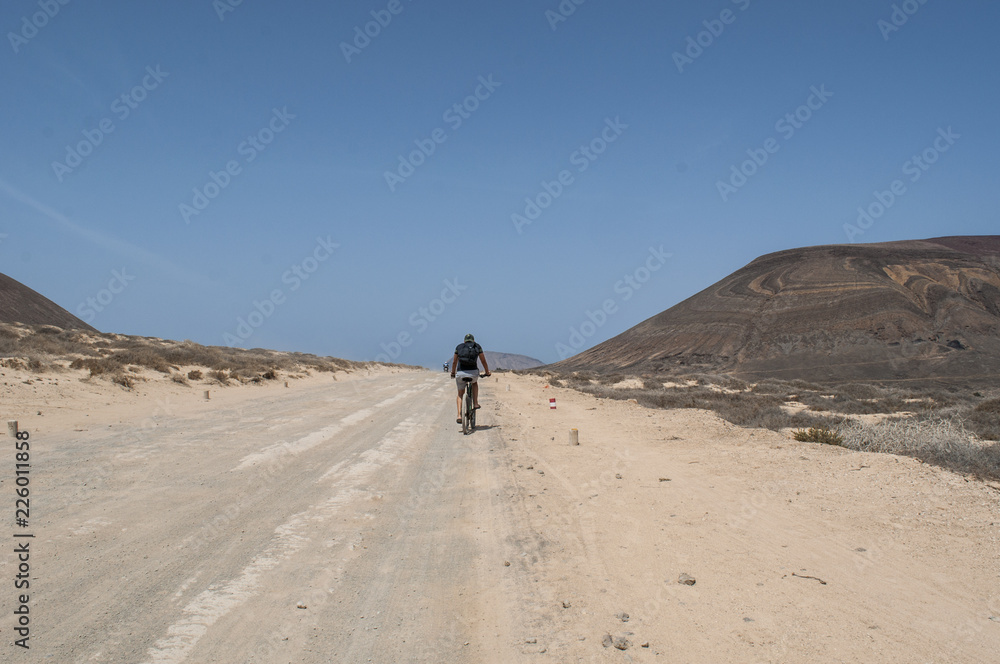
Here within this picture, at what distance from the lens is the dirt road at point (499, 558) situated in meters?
3.49

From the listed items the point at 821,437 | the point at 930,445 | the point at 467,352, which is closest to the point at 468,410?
the point at 467,352

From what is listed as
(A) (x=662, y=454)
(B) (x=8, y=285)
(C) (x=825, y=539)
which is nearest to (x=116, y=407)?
(A) (x=662, y=454)

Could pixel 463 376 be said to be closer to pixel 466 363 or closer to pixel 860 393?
pixel 466 363

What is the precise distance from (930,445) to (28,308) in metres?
87.4

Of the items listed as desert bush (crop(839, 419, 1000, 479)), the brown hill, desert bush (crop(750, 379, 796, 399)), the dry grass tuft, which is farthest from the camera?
the brown hill

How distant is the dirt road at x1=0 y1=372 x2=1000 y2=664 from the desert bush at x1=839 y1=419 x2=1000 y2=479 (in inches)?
30.6

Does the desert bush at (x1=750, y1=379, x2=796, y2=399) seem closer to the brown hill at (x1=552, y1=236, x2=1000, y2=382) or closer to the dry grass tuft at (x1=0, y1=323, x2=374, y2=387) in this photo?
the brown hill at (x1=552, y1=236, x2=1000, y2=382)

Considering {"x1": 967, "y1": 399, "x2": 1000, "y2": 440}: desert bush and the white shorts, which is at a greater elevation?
the white shorts

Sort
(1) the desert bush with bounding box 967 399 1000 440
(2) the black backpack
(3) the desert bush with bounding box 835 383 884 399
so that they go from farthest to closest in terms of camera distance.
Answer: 1. (3) the desert bush with bounding box 835 383 884 399
2. (2) the black backpack
3. (1) the desert bush with bounding box 967 399 1000 440

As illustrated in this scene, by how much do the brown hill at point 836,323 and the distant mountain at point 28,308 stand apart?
73243mm

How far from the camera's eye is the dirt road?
137 inches

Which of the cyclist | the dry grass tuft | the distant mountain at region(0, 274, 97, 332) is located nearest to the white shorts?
the cyclist

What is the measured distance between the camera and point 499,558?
16.2ft

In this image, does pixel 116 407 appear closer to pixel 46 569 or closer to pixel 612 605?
pixel 46 569
